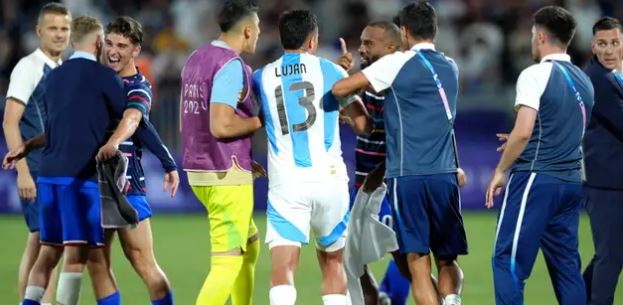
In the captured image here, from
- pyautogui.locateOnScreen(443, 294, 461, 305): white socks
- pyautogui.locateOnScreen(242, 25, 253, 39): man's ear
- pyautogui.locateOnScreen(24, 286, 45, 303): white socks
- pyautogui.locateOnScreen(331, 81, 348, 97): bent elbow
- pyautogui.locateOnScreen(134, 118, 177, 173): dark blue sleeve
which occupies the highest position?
pyautogui.locateOnScreen(242, 25, 253, 39): man's ear

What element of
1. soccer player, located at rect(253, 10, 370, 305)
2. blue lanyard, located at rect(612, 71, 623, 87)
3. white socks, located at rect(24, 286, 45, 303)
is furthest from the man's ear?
blue lanyard, located at rect(612, 71, 623, 87)

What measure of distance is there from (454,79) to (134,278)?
4765 millimetres

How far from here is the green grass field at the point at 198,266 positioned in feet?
33.4

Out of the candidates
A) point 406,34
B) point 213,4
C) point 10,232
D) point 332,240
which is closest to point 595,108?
point 406,34

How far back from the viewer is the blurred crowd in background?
18500 millimetres

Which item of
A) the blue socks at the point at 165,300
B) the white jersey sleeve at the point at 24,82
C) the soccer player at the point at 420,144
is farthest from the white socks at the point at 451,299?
the white jersey sleeve at the point at 24,82

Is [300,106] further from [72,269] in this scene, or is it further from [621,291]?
[621,291]

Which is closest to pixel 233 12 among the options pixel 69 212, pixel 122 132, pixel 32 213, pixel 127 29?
pixel 127 29

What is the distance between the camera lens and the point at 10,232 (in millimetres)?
15133

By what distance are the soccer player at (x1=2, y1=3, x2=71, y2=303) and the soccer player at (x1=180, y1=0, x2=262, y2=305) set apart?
1612 millimetres

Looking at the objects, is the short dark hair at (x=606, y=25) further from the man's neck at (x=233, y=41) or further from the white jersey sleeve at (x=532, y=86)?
the man's neck at (x=233, y=41)

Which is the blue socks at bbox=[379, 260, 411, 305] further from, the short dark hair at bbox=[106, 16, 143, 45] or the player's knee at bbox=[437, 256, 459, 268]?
the short dark hair at bbox=[106, 16, 143, 45]

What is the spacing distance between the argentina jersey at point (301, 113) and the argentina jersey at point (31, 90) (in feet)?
7.51

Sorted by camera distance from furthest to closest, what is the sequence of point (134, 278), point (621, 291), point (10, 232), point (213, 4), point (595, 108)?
point (213, 4) → point (10, 232) → point (134, 278) → point (621, 291) → point (595, 108)
